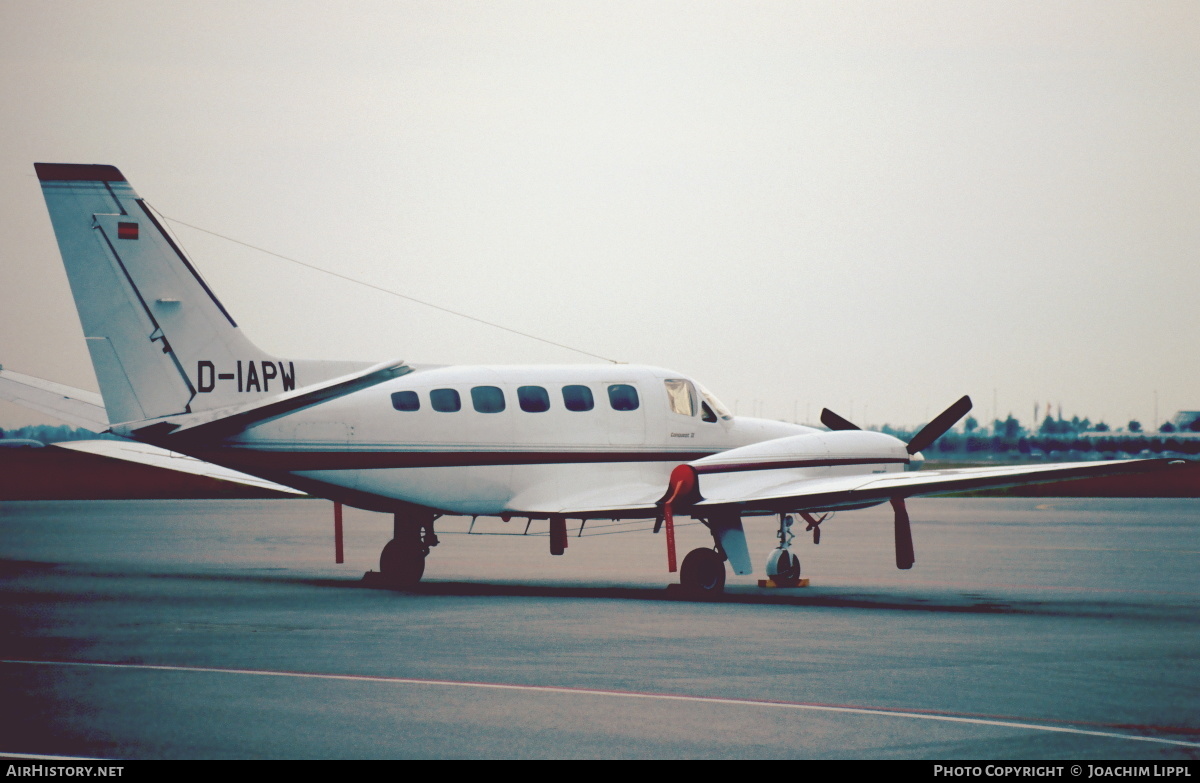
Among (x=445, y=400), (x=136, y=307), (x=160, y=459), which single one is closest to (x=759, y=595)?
(x=445, y=400)

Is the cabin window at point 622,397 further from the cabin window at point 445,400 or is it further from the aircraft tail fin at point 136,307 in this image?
the aircraft tail fin at point 136,307

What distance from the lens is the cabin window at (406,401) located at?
2420 cm

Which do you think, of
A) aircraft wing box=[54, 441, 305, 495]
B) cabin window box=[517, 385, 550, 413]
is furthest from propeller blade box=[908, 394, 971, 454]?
aircraft wing box=[54, 441, 305, 495]

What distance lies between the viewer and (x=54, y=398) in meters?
28.0

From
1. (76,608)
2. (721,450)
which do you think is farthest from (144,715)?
(721,450)

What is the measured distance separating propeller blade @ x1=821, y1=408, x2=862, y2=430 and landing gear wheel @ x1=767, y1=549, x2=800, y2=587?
3674 millimetres

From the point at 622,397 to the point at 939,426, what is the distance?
5911 millimetres

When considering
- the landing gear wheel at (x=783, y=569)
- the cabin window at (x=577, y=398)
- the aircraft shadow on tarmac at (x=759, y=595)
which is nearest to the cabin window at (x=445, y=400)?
the cabin window at (x=577, y=398)

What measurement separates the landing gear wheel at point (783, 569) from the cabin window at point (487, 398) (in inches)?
220

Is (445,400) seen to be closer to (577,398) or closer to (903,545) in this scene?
(577,398)
